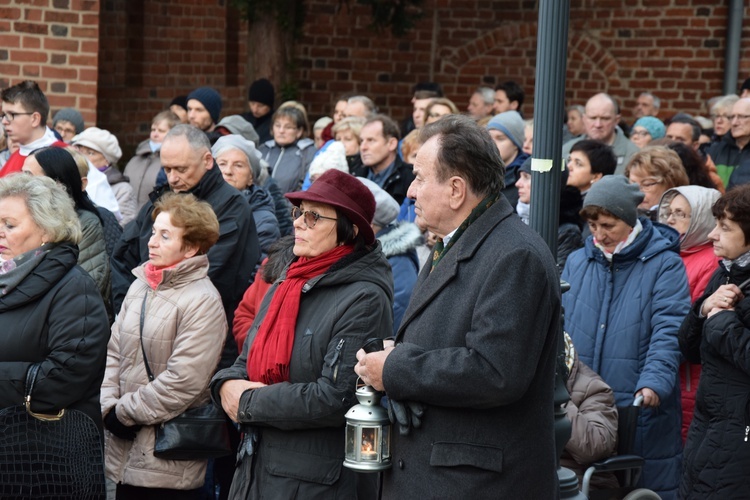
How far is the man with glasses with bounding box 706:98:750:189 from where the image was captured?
8.36m

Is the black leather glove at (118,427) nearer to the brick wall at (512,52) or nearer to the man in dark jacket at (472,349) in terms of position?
the man in dark jacket at (472,349)

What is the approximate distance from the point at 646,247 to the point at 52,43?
6097 mm

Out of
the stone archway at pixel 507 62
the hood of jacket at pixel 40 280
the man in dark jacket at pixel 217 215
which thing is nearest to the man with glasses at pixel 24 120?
the man in dark jacket at pixel 217 215

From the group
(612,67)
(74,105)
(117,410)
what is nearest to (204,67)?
(74,105)

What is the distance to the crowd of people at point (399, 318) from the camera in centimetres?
303

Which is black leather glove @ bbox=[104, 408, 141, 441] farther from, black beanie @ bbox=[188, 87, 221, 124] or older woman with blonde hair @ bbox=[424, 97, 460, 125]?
older woman with blonde hair @ bbox=[424, 97, 460, 125]

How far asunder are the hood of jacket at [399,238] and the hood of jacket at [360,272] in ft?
3.74

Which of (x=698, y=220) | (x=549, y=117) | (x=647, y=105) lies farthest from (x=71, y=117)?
(x=647, y=105)

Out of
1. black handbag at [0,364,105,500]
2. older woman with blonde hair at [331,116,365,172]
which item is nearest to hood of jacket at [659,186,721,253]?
black handbag at [0,364,105,500]

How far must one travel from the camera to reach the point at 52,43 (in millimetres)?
9227

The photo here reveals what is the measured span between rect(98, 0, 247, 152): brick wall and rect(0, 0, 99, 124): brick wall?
263 centimetres

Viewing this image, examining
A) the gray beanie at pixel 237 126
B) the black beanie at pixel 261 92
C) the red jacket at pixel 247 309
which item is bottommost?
the red jacket at pixel 247 309

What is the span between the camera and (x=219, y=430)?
452 centimetres

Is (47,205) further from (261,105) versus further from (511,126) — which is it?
(261,105)
